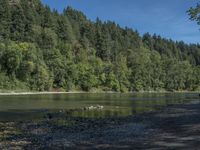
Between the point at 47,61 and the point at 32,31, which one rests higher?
the point at 32,31

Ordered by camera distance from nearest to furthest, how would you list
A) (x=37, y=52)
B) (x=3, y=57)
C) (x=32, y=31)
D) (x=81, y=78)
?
(x=3, y=57) → (x=37, y=52) → (x=81, y=78) → (x=32, y=31)

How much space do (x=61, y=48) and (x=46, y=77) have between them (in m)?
41.9

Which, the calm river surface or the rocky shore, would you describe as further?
the calm river surface

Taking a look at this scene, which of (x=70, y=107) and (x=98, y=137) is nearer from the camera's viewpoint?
(x=98, y=137)

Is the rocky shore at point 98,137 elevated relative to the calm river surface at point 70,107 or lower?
lower

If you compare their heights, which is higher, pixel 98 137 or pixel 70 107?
pixel 70 107

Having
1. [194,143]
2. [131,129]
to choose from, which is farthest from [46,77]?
[194,143]

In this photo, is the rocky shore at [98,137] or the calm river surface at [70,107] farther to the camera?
the calm river surface at [70,107]

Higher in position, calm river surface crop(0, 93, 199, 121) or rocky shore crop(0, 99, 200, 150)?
calm river surface crop(0, 93, 199, 121)

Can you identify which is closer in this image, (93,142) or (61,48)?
(93,142)

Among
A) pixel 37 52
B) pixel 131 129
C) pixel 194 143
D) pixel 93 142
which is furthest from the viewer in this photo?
pixel 37 52

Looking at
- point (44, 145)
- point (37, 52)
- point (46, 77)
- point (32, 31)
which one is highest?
point (32, 31)

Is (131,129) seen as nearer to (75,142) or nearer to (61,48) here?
(75,142)

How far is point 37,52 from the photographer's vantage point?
166 m
